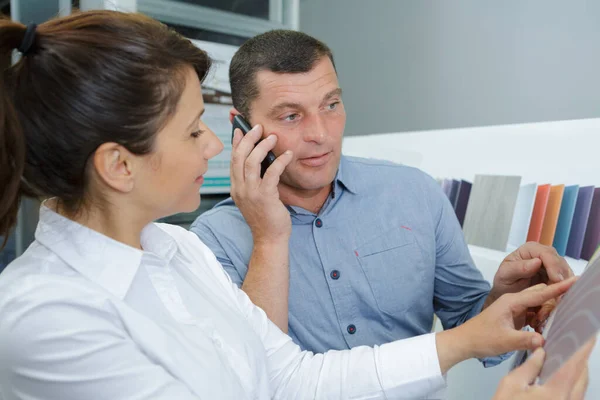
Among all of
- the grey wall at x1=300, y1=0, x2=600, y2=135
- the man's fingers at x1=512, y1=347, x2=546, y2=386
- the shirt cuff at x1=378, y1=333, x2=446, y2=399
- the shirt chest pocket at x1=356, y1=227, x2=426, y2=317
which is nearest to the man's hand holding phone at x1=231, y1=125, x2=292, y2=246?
the shirt chest pocket at x1=356, y1=227, x2=426, y2=317

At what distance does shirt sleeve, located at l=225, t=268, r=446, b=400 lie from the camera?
95cm

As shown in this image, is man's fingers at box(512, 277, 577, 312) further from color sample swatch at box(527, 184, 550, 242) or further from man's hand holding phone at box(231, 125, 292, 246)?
color sample swatch at box(527, 184, 550, 242)

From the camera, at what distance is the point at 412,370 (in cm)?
95

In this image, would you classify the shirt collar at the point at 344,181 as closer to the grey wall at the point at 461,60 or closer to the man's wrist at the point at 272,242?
the man's wrist at the point at 272,242

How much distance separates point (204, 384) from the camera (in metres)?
0.78

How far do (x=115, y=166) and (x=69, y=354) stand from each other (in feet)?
0.95

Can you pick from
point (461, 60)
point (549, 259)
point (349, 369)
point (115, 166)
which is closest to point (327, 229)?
point (349, 369)

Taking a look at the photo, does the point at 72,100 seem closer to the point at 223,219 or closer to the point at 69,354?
the point at 69,354

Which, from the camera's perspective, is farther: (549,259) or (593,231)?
(593,231)

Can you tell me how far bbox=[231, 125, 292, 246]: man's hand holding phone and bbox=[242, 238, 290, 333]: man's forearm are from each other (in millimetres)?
29

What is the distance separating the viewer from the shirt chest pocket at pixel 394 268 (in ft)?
4.25

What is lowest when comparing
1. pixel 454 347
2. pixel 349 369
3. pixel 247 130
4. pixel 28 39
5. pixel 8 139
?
pixel 349 369

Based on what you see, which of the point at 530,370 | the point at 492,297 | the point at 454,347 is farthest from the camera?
the point at 492,297

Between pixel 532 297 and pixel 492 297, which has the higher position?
pixel 532 297
